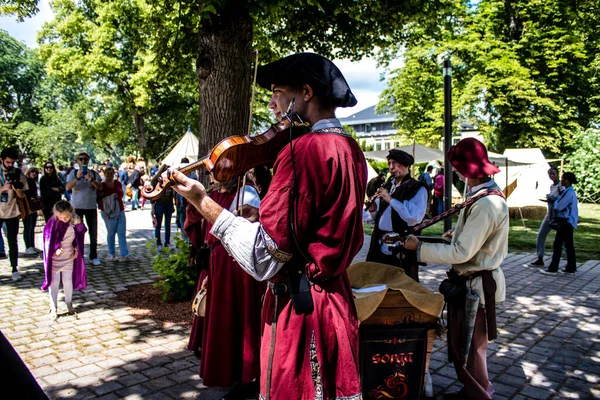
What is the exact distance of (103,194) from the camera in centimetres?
905

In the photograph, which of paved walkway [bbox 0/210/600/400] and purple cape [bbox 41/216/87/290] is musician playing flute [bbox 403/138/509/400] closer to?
paved walkway [bbox 0/210/600/400]

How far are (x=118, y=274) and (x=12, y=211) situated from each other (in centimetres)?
209

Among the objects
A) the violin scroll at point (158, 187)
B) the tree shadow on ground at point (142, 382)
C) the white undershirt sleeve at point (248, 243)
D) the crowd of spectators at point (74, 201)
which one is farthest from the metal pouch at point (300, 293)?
the crowd of spectators at point (74, 201)

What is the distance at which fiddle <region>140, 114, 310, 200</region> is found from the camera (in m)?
1.96

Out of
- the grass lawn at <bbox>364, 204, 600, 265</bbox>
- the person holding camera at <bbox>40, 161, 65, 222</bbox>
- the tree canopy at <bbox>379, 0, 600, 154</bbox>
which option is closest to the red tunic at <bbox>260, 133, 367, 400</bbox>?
the person holding camera at <bbox>40, 161, 65, 222</bbox>

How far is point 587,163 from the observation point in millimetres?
26781

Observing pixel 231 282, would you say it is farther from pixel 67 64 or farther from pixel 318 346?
pixel 67 64

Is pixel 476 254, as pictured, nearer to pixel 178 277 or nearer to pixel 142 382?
pixel 142 382

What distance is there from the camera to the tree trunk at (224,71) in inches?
232

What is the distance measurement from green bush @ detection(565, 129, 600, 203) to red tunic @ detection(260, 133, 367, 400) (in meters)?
29.6

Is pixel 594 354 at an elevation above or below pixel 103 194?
below

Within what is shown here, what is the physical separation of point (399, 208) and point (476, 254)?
1.72 meters

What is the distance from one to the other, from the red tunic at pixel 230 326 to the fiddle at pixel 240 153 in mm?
1742

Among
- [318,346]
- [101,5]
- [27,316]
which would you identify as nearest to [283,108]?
[318,346]
